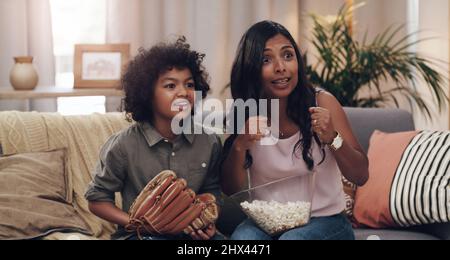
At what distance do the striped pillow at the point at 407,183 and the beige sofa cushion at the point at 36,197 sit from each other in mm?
945

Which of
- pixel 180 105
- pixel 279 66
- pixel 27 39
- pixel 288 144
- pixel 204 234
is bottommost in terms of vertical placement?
pixel 204 234

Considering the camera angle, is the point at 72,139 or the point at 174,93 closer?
the point at 174,93

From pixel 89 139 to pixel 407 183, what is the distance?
108 centimetres

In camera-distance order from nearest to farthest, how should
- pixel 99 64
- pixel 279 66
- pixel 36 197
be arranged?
pixel 279 66
pixel 36 197
pixel 99 64

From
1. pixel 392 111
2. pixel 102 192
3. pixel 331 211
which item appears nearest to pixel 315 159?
pixel 331 211

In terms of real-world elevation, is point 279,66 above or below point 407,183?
above

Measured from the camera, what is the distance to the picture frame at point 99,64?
3314mm

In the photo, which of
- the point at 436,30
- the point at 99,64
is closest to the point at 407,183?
the point at 99,64

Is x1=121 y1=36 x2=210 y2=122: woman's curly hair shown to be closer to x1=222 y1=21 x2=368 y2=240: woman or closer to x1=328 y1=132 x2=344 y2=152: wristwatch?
x1=222 y1=21 x2=368 y2=240: woman

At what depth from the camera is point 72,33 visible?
3.53 meters

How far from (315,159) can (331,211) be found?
0.49 feet

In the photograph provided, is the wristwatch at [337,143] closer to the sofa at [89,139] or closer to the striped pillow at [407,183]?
the sofa at [89,139]

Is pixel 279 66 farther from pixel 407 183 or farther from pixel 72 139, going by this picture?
pixel 72 139
